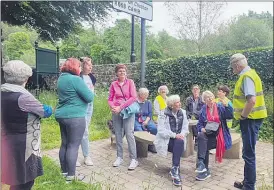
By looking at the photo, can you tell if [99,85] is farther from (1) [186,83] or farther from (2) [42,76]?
(1) [186,83]

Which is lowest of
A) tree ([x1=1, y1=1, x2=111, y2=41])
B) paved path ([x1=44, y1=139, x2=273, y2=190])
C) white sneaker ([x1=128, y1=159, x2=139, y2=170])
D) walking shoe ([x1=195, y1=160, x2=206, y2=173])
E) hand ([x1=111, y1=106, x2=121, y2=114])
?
paved path ([x1=44, y1=139, x2=273, y2=190])

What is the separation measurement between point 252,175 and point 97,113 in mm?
4538

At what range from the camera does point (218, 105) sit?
387cm

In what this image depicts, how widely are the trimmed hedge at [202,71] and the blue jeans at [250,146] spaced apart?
4.88 metres

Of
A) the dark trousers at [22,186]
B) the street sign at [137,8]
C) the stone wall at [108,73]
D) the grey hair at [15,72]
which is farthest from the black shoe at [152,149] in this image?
the stone wall at [108,73]

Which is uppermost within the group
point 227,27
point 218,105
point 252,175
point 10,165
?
point 227,27

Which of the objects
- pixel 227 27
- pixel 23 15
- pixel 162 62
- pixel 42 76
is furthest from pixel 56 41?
pixel 227 27

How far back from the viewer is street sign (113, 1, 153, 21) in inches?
171

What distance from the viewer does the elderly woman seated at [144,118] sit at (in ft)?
16.0

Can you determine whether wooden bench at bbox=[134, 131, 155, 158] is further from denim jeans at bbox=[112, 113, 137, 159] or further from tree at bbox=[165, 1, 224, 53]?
tree at bbox=[165, 1, 224, 53]

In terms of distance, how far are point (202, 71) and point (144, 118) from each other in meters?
4.35

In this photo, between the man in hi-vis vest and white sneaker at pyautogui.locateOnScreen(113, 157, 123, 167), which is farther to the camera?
white sneaker at pyautogui.locateOnScreen(113, 157, 123, 167)

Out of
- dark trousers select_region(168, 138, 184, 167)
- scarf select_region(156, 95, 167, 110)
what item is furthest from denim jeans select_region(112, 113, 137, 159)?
scarf select_region(156, 95, 167, 110)

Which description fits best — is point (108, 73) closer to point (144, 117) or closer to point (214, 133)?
point (144, 117)
